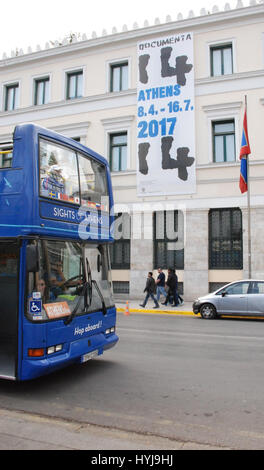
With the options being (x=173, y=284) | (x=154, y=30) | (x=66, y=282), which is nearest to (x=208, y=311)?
(x=173, y=284)

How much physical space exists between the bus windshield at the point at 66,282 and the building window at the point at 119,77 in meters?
17.8

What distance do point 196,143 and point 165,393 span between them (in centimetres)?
1652

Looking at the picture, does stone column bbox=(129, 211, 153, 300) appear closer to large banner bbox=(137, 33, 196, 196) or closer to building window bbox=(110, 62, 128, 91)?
large banner bbox=(137, 33, 196, 196)

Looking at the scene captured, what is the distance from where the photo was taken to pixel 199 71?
20891 mm

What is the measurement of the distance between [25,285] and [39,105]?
69.7ft

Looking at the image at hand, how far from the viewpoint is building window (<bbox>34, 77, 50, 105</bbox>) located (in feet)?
81.8

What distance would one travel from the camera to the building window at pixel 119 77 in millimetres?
22844

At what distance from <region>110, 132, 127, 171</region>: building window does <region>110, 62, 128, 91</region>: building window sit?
9.09ft

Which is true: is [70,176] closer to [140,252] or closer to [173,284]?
[173,284]

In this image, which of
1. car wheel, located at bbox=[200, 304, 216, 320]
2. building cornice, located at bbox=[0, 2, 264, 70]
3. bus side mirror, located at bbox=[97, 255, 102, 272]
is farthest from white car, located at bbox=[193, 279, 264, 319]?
building cornice, located at bbox=[0, 2, 264, 70]

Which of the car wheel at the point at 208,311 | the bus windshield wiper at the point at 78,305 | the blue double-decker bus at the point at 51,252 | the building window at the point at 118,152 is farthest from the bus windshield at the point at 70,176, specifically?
the building window at the point at 118,152

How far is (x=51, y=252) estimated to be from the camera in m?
5.88

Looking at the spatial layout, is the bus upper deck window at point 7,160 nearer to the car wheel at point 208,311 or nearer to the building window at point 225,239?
the car wheel at point 208,311

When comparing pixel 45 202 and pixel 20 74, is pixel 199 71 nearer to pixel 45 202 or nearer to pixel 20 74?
pixel 20 74
